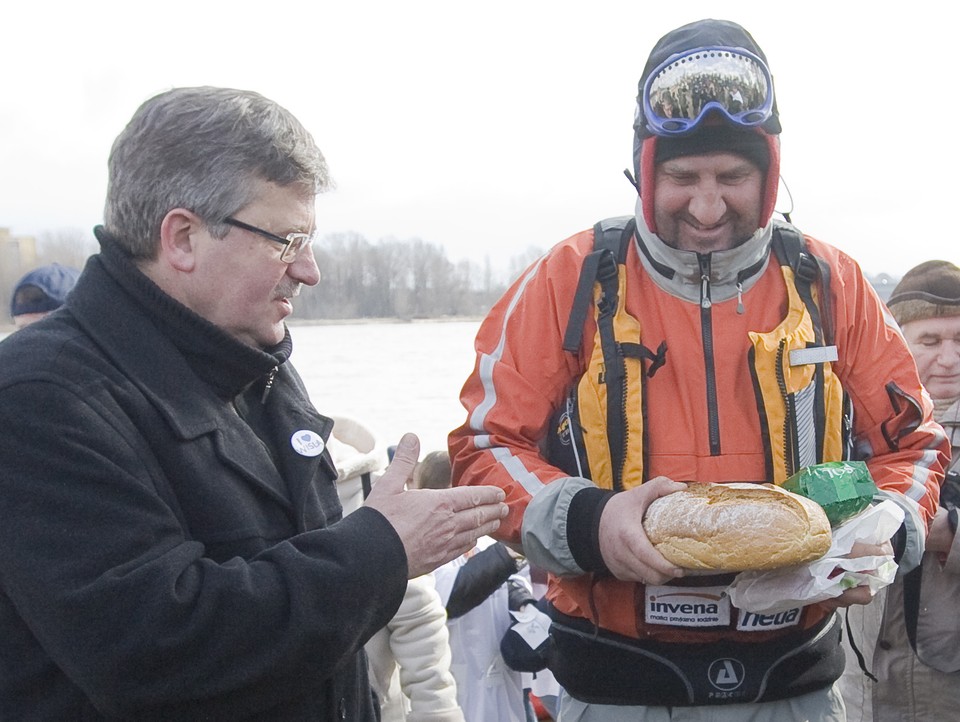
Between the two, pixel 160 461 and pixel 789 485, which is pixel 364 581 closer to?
pixel 160 461

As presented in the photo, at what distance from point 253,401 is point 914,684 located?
8.40 feet

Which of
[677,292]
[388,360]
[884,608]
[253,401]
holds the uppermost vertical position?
[677,292]

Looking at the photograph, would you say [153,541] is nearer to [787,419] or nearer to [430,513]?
[430,513]

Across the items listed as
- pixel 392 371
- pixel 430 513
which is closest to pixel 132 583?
pixel 430 513

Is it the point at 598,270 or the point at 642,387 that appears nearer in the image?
the point at 642,387

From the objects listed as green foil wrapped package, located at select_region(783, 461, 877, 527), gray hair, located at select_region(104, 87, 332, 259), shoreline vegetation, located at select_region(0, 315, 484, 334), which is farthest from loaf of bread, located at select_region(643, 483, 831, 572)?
shoreline vegetation, located at select_region(0, 315, 484, 334)

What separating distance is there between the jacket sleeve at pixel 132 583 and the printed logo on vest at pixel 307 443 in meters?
0.35

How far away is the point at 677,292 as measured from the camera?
7.72 feet

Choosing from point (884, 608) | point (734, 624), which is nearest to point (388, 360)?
point (884, 608)

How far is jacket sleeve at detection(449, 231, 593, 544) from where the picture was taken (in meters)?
2.25

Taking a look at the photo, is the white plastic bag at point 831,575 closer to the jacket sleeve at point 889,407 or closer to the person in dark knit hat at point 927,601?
the jacket sleeve at point 889,407

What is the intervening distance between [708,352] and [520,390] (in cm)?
47

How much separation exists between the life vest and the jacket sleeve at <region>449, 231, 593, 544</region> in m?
0.05

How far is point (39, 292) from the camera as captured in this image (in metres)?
4.89
